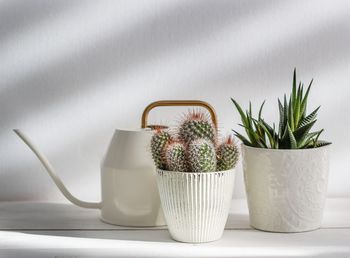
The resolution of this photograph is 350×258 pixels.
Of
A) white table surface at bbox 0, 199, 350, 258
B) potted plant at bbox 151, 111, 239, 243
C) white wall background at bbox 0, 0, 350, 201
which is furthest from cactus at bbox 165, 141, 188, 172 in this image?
white wall background at bbox 0, 0, 350, 201

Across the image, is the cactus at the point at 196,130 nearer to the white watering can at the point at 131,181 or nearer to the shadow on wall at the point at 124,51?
the white watering can at the point at 131,181

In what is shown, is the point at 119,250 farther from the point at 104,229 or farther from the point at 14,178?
the point at 14,178

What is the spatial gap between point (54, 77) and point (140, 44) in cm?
18

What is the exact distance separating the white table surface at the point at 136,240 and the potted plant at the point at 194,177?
3 centimetres

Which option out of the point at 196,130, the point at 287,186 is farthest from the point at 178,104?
the point at 287,186

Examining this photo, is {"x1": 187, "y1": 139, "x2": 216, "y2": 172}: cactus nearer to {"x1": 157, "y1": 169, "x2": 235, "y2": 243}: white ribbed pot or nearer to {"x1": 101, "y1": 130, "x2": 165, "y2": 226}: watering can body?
{"x1": 157, "y1": 169, "x2": 235, "y2": 243}: white ribbed pot

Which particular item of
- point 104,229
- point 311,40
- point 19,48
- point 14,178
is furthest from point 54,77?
point 311,40

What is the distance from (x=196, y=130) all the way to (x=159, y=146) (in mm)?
62

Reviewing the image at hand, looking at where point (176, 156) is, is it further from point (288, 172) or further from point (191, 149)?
point (288, 172)

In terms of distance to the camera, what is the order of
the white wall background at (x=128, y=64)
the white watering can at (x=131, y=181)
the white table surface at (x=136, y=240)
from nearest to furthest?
1. the white table surface at (x=136, y=240)
2. the white watering can at (x=131, y=181)
3. the white wall background at (x=128, y=64)

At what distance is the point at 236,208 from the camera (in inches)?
51.8

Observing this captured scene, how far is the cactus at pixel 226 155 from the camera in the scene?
3.52ft

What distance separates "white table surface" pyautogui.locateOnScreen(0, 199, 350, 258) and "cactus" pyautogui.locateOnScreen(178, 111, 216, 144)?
0.16 meters

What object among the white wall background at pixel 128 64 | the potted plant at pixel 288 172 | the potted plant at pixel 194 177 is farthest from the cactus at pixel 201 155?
the white wall background at pixel 128 64
